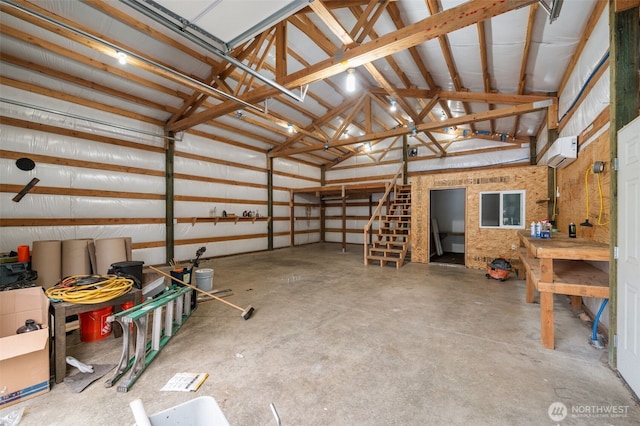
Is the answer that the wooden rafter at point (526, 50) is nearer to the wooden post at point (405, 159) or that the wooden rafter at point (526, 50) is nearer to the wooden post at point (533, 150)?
the wooden post at point (533, 150)

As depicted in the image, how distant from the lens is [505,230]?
6.03 metres

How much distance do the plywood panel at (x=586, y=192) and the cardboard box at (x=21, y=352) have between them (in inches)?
202

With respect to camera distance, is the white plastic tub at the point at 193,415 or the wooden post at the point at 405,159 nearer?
the white plastic tub at the point at 193,415

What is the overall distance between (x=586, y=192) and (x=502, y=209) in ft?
9.04

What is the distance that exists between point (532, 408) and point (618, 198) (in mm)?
1866

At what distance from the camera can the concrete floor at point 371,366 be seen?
1.84 m

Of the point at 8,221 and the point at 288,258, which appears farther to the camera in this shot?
the point at 288,258

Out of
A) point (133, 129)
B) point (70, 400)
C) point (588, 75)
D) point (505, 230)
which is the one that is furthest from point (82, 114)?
point (505, 230)

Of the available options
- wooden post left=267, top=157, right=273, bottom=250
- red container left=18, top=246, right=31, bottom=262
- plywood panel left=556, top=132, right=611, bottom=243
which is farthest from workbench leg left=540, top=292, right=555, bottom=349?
wooden post left=267, top=157, right=273, bottom=250

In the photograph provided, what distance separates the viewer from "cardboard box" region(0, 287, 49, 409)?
188 cm

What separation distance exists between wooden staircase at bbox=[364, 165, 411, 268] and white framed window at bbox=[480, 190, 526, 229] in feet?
6.18

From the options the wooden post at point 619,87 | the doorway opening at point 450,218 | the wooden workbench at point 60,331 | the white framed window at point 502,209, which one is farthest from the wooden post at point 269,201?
the wooden post at point 619,87

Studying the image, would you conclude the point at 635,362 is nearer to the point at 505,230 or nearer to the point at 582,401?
the point at 582,401

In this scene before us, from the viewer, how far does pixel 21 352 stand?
6.17 feet
